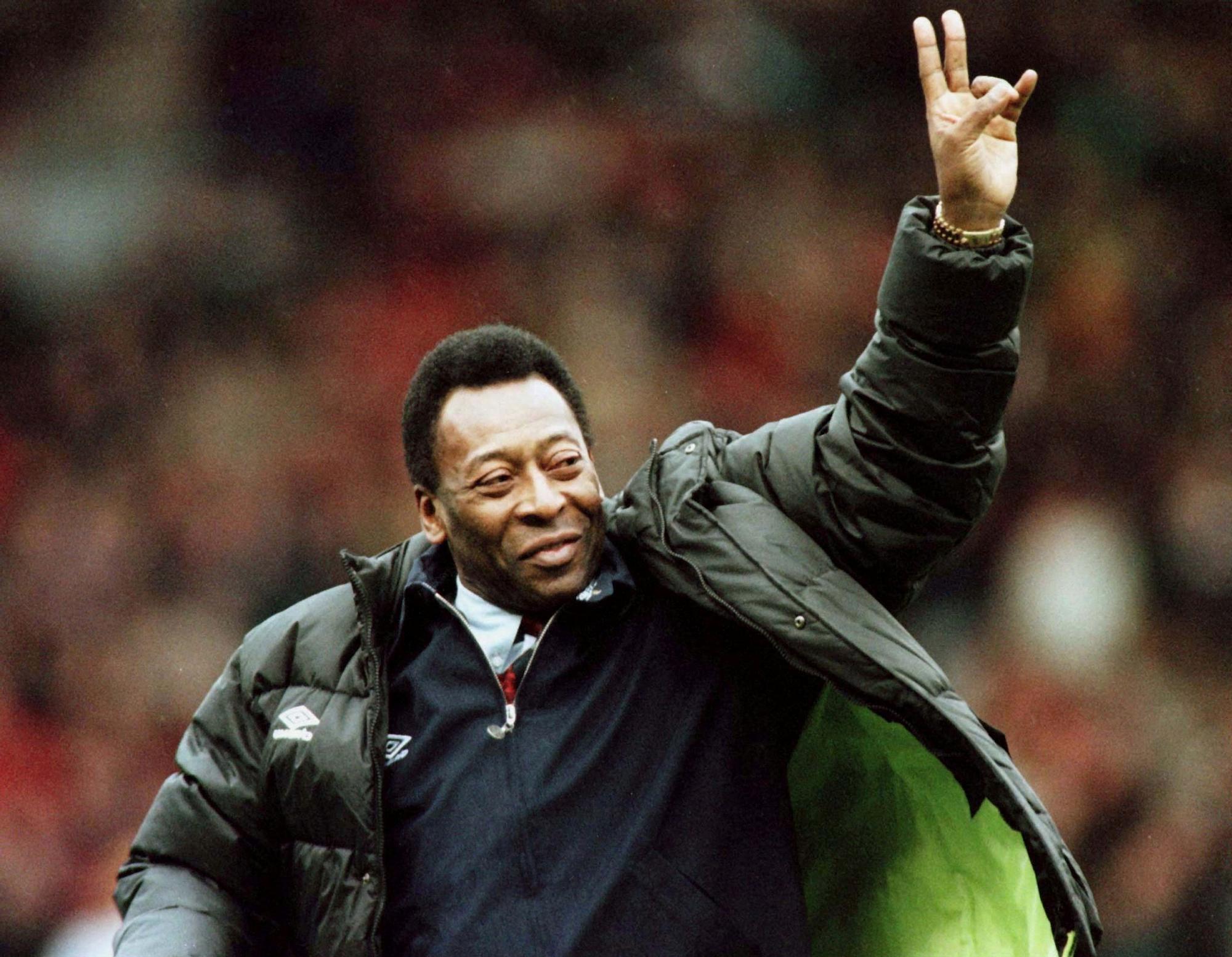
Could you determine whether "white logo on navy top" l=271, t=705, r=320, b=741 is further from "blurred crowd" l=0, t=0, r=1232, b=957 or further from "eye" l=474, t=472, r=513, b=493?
"blurred crowd" l=0, t=0, r=1232, b=957

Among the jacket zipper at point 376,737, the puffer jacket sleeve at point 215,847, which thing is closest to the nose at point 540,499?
the jacket zipper at point 376,737

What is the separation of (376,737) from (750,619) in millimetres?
598

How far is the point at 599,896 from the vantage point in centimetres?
244

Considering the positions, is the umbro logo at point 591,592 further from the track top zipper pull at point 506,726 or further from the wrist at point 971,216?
the wrist at point 971,216

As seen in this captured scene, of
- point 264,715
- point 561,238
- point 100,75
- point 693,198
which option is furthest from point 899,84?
point 264,715

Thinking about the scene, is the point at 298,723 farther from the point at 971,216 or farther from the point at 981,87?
the point at 981,87

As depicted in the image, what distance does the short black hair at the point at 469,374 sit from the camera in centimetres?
275

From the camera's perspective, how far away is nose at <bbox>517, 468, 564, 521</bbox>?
262 cm

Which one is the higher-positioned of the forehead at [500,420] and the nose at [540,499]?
the forehead at [500,420]

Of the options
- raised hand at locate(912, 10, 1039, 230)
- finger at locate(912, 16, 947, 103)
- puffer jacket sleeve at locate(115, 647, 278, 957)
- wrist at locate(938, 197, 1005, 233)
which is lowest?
puffer jacket sleeve at locate(115, 647, 278, 957)

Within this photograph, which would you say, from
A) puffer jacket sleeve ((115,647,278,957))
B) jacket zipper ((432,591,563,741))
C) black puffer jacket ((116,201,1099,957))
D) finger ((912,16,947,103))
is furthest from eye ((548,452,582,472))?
finger ((912,16,947,103))

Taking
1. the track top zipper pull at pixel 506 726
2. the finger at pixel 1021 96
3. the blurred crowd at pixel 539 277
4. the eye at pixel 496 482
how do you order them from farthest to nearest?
the blurred crowd at pixel 539 277
the eye at pixel 496 482
the track top zipper pull at pixel 506 726
the finger at pixel 1021 96

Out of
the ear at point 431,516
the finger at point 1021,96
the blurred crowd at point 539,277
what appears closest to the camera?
the finger at point 1021,96

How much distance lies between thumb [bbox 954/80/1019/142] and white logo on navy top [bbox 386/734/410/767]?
122 cm
